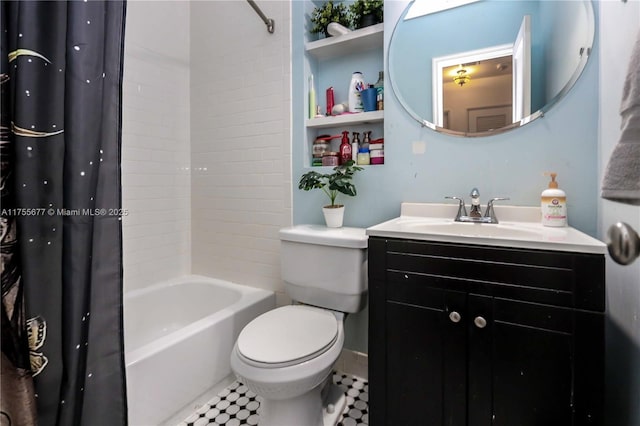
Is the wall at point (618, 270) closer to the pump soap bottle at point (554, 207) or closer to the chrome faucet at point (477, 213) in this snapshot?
the pump soap bottle at point (554, 207)

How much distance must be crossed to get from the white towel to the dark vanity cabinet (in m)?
0.37

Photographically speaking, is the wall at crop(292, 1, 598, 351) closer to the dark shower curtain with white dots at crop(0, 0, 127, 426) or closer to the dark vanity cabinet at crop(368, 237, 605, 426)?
the dark vanity cabinet at crop(368, 237, 605, 426)

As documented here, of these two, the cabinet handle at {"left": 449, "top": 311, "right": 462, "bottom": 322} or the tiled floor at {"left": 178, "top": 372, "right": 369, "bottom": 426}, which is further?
the tiled floor at {"left": 178, "top": 372, "right": 369, "bottom": 426}

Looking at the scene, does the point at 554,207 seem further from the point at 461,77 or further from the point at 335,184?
the point at 335,184

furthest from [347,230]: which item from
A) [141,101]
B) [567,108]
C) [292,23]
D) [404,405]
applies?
[141,101]

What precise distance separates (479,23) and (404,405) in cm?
154

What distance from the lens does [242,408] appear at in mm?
1423

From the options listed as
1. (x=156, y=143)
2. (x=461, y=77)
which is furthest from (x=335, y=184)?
(x=156, y=143)

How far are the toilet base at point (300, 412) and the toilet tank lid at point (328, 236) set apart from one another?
59 centimetres

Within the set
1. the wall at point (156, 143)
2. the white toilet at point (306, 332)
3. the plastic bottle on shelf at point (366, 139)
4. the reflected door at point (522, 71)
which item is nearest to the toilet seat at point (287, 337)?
the white toilet at point (306, 332)

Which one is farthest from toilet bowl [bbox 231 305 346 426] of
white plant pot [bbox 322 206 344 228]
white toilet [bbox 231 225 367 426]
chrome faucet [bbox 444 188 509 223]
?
chrome faucet [bbox 444 188 509 223]

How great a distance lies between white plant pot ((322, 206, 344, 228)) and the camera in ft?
5.01

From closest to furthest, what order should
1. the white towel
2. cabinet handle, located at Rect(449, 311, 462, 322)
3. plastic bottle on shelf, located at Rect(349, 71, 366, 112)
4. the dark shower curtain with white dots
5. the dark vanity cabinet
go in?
the white towel → the dark shower curtain with white dots → the dark vanity cabinet → cabinet handle, located at Rect(449, 311, 462, 322) → plastic bottle on shelf, located at Rect(349, 71, 366, 112)

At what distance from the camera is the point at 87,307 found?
793 mm
